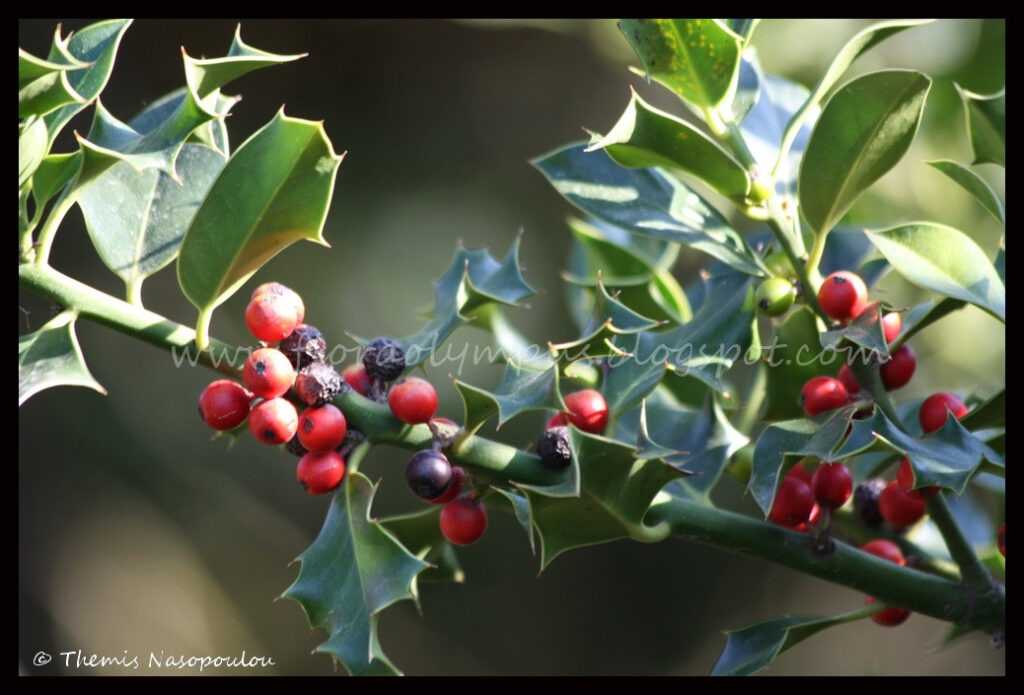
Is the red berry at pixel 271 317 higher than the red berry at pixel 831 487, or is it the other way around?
the red berry at pixel 271 317

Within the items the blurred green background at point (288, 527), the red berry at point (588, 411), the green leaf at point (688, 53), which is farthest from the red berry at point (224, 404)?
the blurred green background at point (288, 527)

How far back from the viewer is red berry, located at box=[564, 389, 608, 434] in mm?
A: 1181

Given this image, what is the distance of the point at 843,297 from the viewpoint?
47.5 inches

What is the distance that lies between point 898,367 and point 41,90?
97 centimetres

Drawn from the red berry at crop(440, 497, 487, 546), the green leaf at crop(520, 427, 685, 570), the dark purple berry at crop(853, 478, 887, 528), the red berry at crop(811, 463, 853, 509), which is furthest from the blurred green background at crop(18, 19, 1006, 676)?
the green leaf at crop(520, 427, 685, 570)

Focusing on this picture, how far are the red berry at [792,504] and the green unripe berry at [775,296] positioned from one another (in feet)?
0.64

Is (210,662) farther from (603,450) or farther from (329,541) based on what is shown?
(603,450)

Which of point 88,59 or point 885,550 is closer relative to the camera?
point 88,59

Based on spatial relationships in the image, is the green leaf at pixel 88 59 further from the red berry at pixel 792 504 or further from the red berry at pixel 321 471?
the red berry at pixel 792 504

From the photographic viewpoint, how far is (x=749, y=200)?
123cm

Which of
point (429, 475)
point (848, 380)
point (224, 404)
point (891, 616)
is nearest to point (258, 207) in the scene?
point (224, 404)

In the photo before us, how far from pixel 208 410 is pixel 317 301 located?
2300 millimetres

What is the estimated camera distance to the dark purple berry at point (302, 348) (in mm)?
1130

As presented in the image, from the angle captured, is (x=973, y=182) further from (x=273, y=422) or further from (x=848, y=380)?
(x=273, y=422)
